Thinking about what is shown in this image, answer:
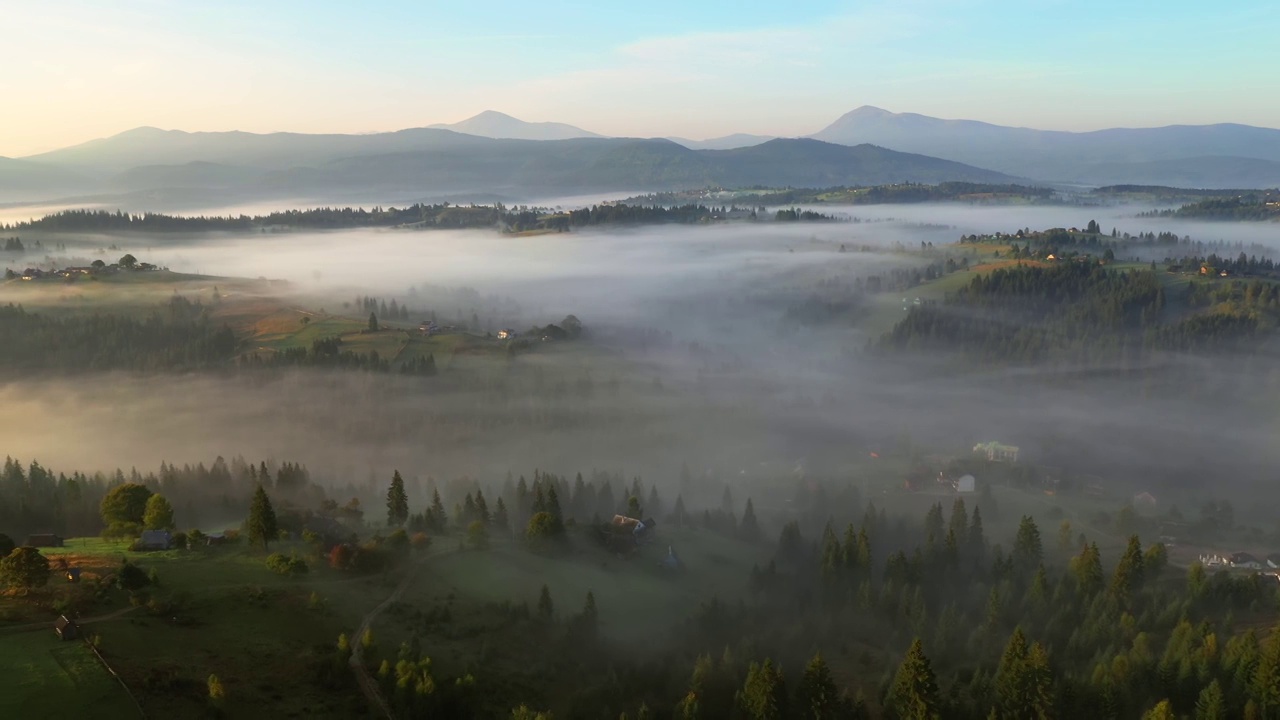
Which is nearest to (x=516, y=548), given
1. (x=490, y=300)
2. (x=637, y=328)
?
(x=637, y=328)

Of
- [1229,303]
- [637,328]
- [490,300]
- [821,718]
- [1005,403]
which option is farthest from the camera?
[490,300]

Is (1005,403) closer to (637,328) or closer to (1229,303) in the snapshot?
(1229,303)

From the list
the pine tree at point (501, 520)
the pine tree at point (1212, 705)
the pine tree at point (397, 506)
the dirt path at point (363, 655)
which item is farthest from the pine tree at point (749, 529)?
the pine tree at point (1212, 705)

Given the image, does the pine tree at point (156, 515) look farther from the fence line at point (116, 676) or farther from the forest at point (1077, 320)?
the forest at point (1077, 320)

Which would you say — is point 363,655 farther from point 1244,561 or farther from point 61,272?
point 61,272

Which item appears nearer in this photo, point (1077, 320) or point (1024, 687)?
point (1024, 687)

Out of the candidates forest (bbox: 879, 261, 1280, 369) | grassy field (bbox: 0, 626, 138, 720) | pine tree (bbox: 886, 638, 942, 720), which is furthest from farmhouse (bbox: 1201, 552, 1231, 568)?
grassy field (bbox: 0, 626, 138, 720)

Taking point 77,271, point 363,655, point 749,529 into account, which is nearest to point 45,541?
point 363,655
